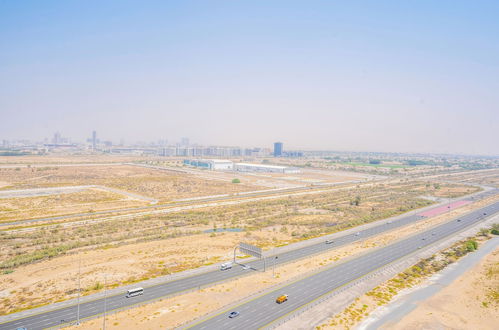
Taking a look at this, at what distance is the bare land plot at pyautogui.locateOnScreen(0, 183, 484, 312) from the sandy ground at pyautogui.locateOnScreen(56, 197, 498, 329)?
29.6ft

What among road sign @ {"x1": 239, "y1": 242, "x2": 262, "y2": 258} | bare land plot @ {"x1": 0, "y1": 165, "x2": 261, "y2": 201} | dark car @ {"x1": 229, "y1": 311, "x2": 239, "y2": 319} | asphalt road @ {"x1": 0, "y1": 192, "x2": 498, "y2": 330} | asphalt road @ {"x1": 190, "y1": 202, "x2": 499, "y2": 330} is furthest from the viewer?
bare land plot @ {"x1": 0, "y1": 165, "x2": 261, "y2": 201}

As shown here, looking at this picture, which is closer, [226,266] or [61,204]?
[226,266]

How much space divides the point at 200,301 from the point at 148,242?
90.2 feet

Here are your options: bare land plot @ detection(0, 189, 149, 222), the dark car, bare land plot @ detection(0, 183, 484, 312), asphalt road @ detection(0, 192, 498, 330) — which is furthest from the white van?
bare land plot @ detection(0, 189, 149, 222)

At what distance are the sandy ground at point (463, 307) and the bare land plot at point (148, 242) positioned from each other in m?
28.2

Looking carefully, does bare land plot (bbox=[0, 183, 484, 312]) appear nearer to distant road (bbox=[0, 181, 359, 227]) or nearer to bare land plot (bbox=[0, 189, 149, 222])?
distant road (bbox=[0, 181, 359, 227])

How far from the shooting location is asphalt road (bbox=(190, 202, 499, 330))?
1320 inches

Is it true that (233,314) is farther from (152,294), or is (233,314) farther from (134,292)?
(134,292)

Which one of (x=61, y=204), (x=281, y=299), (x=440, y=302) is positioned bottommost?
(x=440, y=302)

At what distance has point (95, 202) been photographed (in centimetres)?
9800

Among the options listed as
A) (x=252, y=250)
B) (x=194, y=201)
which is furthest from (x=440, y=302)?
(x=194, y=201)

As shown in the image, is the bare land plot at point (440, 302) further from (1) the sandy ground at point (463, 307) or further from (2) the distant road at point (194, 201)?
(2) the distant road at point (194, 201)

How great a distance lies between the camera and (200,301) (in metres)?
37.7

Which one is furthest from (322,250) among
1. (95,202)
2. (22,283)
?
(95,202)
